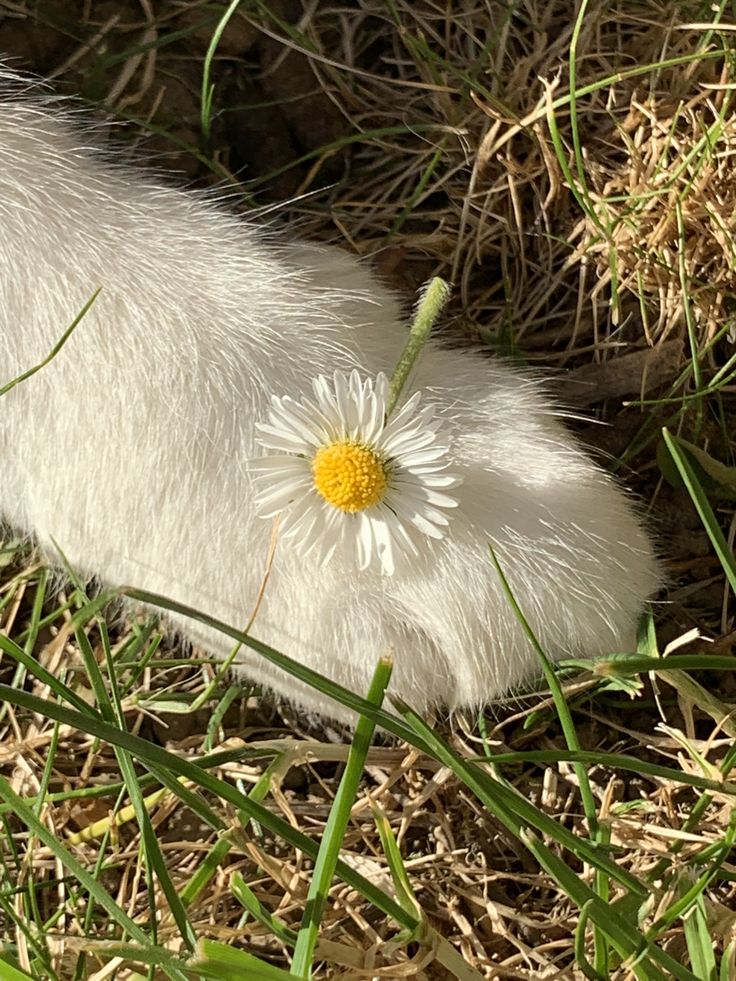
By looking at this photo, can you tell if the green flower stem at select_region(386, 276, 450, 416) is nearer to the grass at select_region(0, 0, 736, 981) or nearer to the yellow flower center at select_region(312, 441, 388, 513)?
the yellow flower center at select_region(312, 441, 388, 513)

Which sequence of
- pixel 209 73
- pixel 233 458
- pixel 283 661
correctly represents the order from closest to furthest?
1. pixel 283 661
2. pixel 233 458
3. pixel 209 73

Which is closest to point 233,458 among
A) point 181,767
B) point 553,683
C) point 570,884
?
point 181,767

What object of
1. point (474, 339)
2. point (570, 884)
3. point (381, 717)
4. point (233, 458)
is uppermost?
point (474, 339)

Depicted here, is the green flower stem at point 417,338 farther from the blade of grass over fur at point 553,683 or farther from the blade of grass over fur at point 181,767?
the blade of grass over fur at point 181,767

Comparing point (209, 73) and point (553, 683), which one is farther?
point (209, 73)

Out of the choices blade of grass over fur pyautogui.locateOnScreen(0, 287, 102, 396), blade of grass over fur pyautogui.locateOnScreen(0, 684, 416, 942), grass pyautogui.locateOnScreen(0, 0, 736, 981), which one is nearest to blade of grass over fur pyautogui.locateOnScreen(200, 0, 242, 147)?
grass pyautogui.locateOnScreen(0, 0, 736, 981)

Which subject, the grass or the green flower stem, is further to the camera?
the grass

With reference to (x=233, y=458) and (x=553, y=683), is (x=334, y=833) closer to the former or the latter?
(x=553, y=683)

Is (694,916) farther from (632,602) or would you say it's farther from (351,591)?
(351,591)

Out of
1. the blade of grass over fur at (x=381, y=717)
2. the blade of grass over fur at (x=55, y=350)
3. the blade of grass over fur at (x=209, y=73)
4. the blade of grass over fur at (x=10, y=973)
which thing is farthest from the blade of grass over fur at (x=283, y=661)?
the blade of grass over fur at (x=209, y=73)
